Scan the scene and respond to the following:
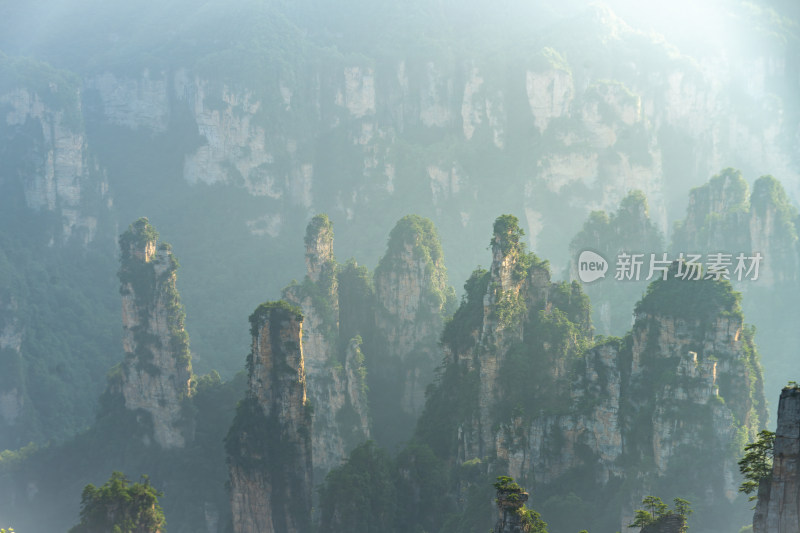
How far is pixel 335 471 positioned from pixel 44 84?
5266 centimetres

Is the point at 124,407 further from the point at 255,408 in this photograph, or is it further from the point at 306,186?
the point at 306,186

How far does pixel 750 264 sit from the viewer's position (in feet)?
227

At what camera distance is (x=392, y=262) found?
215 feet

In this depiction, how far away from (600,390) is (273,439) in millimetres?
13082

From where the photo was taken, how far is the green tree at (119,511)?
37750 mm

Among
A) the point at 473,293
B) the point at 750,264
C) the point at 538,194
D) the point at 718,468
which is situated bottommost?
the point at 718,468

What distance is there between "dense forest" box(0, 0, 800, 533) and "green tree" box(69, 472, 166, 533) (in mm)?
128

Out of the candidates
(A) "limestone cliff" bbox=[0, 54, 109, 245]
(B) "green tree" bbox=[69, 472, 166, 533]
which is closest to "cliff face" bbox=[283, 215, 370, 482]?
(B) "green tree" bbox=[69, 472, 166, 533]

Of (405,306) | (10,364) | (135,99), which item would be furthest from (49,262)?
(405,306)

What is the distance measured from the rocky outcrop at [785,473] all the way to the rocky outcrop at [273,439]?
83.9 feet

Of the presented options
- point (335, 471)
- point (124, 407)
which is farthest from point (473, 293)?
point (124, 407)

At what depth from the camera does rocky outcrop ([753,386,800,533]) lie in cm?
2356

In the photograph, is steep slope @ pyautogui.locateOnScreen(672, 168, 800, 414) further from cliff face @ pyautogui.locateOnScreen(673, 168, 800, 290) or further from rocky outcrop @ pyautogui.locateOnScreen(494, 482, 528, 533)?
rocky outcrop @ pyautogui.locateOnScreen(494, 482, 528, 533)

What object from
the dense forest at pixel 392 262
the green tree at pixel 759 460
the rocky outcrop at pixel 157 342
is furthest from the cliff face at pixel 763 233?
the green tree at pixel 759 460
